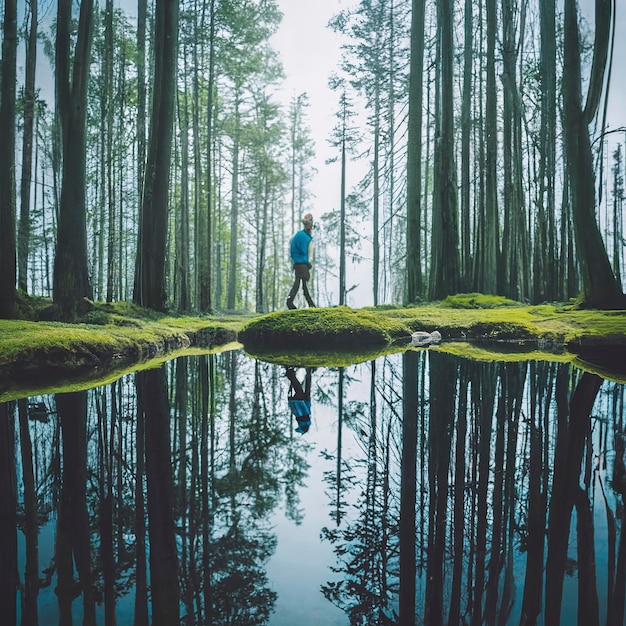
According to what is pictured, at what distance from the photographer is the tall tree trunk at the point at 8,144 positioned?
299 inches

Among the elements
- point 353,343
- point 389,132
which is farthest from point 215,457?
point 389,132

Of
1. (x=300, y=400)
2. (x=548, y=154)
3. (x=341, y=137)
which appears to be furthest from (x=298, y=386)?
(x=341, y=137)

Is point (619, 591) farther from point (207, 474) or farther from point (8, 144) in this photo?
point (8, 144)

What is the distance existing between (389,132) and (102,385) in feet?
72.6

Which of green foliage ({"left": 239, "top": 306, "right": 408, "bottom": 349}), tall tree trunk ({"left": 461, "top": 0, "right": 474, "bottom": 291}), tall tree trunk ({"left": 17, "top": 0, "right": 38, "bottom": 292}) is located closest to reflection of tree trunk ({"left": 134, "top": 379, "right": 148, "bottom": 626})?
green foliage ({"left": 239, "top": 306, "right": 408, "bottom": 349})

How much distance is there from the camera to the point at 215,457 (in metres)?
2.16

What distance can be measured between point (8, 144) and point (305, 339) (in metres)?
6.11

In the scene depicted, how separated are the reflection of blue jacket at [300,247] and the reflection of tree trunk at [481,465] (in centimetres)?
545

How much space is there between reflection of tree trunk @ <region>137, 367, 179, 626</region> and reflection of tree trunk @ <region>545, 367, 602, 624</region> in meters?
0.85

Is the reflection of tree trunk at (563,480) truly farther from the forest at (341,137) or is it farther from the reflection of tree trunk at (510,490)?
the forest at (341,137)

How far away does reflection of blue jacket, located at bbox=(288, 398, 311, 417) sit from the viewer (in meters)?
3.18

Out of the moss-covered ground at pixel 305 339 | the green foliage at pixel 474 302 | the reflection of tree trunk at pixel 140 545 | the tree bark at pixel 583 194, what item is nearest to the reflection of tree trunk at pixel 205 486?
the reflection of tree trunk at pixel 140 545

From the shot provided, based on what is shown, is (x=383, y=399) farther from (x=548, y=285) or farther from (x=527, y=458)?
(x=548, y=285)

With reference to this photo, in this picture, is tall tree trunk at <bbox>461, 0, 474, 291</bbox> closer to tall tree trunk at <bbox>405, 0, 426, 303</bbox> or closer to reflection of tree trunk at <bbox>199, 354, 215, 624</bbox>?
tall tree trunk at <bbox>405, 0, 426, 303</bbox>
